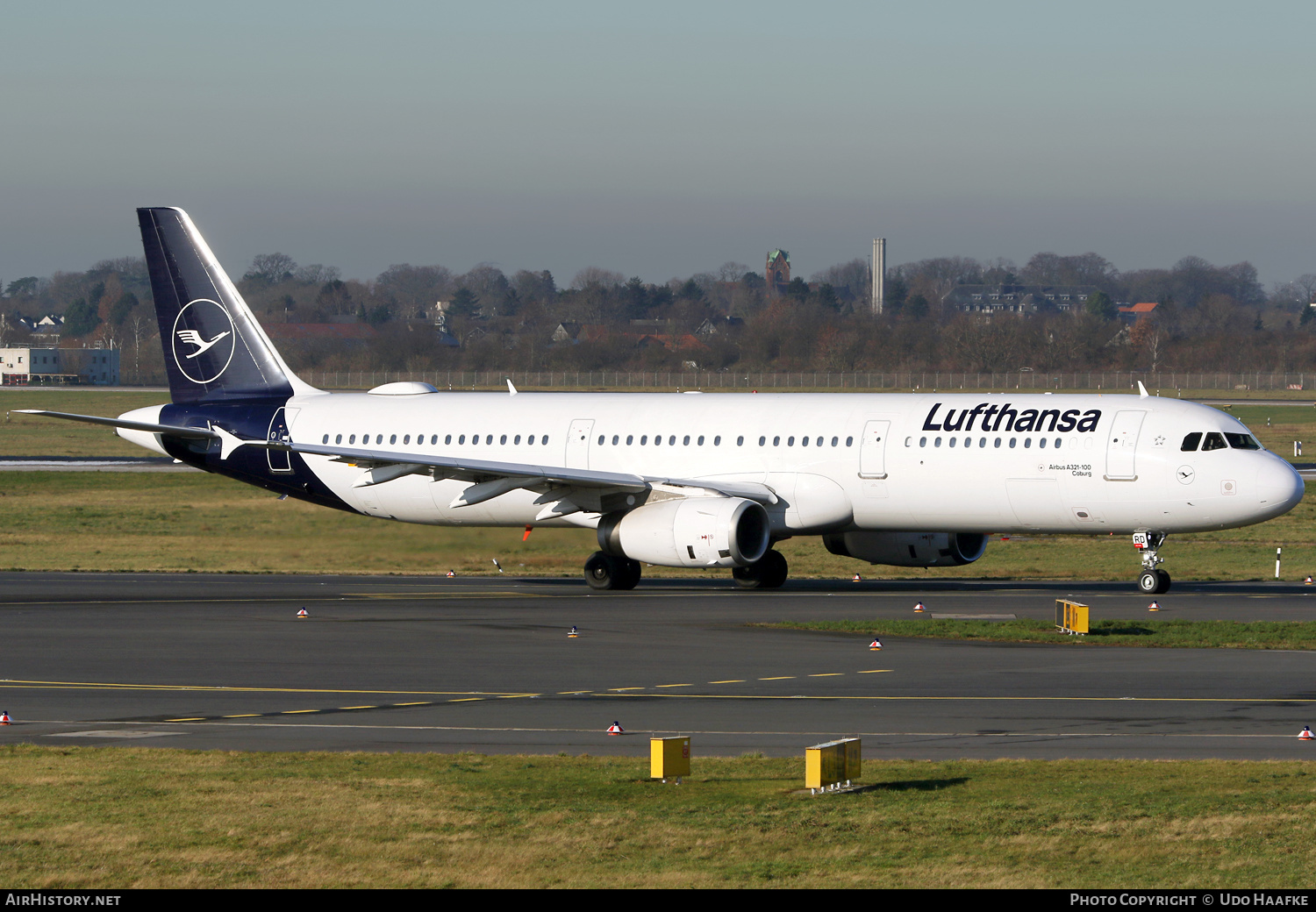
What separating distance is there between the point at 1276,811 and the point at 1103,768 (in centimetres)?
266

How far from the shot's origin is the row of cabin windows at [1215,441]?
37906mm

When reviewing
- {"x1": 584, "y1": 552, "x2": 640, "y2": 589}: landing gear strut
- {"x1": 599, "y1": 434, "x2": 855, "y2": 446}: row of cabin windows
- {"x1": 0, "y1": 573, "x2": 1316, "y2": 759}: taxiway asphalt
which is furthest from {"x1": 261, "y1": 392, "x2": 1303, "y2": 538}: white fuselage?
{"x1": 0, "y1": 573, "x2": 1316, "y2": 759}: taxiway asphalt

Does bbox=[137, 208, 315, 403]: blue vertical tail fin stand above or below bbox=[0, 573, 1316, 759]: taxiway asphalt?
above

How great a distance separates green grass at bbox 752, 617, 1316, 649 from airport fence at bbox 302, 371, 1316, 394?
10019cm

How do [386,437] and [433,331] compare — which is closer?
[386,437]

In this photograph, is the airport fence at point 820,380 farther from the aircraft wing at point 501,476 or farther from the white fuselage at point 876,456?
the aircraft wing at point 501,476

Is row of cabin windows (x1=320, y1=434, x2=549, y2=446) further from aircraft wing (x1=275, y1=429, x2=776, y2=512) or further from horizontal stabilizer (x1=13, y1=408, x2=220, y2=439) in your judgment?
horizontal stabilizer (x1=13, y1=408, x2=220, y2=439)

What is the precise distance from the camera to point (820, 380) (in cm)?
15025

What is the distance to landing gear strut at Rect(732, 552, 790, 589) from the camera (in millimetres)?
42031

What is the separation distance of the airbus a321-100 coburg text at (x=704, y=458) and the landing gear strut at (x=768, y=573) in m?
0.05

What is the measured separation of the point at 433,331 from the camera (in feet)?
573

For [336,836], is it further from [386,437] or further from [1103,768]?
[386,437]

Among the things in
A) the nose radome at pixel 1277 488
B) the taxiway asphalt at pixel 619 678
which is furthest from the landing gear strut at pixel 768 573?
the nose radome at pixel 1277 488
